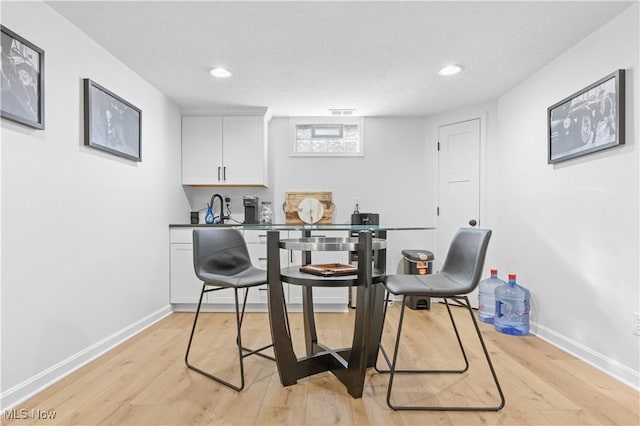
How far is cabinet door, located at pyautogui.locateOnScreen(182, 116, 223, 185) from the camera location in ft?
13.1

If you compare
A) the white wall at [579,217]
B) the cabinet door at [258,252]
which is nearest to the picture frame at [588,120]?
the white wall at [579,217]

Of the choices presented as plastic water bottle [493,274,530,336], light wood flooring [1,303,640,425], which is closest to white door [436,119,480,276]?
plastic water bottle [493,274,530,336]

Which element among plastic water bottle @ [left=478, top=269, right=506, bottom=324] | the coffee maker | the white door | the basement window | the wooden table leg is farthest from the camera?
the basement window

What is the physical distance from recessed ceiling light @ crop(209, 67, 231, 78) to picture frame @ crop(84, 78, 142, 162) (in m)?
0.74

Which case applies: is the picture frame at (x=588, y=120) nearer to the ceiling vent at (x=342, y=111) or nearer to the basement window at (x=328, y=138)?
the ceiling vent at (x=342, y=111)

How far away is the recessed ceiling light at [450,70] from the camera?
2861 mm

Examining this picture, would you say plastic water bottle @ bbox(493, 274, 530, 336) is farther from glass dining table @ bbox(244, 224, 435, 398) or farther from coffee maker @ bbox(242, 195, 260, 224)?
coffee maker @ bbox(242, 195, 260, 224)

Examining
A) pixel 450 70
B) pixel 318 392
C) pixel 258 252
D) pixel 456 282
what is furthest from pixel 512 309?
pixel 258 252

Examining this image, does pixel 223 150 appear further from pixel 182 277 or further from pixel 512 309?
pixel 512 309

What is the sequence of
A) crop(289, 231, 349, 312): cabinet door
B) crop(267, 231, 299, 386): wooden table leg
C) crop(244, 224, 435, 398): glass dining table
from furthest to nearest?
crop(289, 231, 349, 312): cabinet door < crop(267, 231, 299, 386): wooden table leg < crop(244, 224, 435, 398): glass dining table

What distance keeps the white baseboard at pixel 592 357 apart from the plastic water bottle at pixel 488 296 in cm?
47

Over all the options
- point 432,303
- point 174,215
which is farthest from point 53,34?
point 432,303

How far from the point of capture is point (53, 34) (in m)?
2.07

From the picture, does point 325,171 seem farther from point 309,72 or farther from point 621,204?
point 621,204
